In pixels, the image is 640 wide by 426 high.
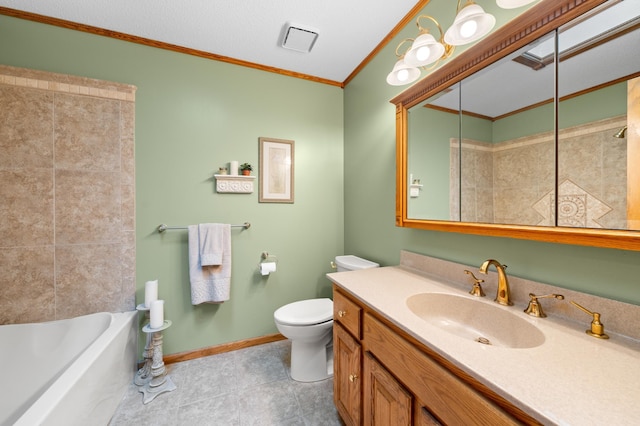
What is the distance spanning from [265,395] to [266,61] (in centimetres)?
259

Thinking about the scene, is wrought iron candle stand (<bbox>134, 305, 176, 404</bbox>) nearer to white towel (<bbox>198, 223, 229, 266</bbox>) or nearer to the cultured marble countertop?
white towel (<bbox>198, 223, 229, 266</bbox>)

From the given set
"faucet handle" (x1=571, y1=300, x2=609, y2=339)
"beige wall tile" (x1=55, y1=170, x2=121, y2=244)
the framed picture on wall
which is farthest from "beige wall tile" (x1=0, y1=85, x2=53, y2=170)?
"faucet handle" (x1=571, y1=300, x2=609, y2=339)

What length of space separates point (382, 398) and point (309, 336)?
2.47 ft

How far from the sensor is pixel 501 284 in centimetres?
103

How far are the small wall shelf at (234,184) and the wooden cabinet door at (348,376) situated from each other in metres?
1.33

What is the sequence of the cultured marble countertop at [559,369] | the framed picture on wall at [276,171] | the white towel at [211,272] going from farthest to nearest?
the framed picture on wall at [276,171] < the white towel at [211,272] < the cultured marble countertop at [559,369]

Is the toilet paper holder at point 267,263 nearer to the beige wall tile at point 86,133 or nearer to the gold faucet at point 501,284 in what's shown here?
the beige wall tile at point 86,133

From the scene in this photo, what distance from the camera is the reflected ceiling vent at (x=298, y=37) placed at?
5.63 feet

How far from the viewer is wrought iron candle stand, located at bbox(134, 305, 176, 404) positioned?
1633mm

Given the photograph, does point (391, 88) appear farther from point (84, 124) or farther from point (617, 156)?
point (84, 124)

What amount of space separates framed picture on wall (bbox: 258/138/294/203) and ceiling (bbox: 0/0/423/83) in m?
0.73

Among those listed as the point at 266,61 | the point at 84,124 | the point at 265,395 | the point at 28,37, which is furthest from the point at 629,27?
the point at 28,37

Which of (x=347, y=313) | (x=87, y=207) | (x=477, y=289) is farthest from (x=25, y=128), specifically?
(x=477, y=289)

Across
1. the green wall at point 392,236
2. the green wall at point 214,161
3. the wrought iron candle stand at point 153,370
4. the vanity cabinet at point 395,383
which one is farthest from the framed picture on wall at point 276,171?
the wrought iron candle stand at point 153,370
